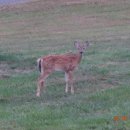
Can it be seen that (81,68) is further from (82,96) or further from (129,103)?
(129,103)

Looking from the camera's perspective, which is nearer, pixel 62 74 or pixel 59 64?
pixel 59 64

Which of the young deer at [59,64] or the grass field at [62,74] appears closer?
the grass field at [62,74]

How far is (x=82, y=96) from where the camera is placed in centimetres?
1484

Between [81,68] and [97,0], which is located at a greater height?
[97,0]

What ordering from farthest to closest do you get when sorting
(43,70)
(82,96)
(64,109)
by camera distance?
(43,70)
(82,96)
(64,109)

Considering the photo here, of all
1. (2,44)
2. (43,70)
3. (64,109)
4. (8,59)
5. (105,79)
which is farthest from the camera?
(2,44)

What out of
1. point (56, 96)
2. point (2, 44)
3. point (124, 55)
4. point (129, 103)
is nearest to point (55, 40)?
point (2, 44)

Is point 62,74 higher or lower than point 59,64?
lower

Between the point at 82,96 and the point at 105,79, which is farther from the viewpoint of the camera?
the point at 105,79

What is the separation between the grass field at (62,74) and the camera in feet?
39.5

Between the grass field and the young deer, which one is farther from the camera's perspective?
the young deer

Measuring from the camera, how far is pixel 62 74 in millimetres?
19062

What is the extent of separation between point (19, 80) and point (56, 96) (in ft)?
9.79

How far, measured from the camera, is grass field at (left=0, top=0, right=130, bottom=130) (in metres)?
12.0
